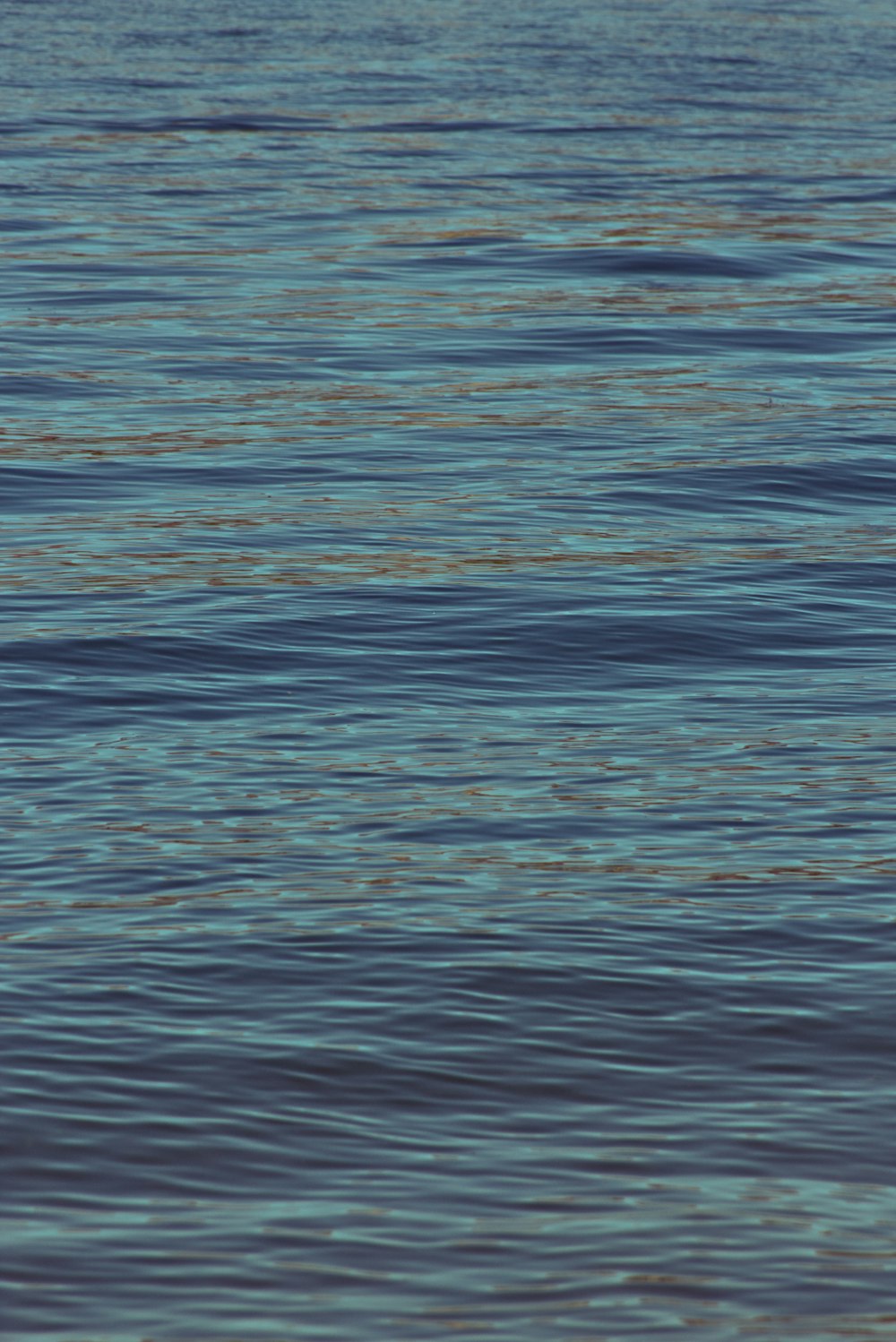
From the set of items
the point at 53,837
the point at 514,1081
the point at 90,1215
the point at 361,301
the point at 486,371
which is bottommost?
the point at 90,1215

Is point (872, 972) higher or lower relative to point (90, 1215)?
higher

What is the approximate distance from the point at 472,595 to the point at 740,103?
17590 mm

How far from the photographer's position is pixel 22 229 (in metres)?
20.0

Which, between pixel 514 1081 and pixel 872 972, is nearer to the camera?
pixel 514 1081

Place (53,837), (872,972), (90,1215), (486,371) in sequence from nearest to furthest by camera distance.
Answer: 1. (90,1215)
2. (872,972)
3. (53,837)
4. (486,371)

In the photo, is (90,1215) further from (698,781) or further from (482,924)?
(698,781)

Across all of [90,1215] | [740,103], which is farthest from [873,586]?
[740,103]

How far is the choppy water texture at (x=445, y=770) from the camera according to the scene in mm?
5816

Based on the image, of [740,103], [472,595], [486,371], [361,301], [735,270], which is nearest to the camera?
[472,595]

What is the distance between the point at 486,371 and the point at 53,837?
840 cm

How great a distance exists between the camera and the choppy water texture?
5.82 m

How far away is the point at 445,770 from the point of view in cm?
880

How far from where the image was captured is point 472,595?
11.4 m

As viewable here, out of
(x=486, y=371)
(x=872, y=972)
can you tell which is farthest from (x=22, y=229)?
Result: (x=872, y=972)
